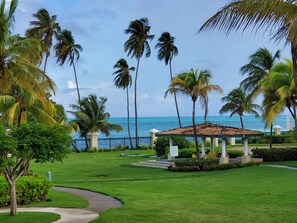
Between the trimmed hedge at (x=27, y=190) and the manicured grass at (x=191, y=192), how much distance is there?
9.30 feet

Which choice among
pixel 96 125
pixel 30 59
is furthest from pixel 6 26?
pixel 96 125

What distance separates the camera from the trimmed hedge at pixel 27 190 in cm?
1584

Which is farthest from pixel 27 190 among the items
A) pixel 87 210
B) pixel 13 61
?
pixel 13 61

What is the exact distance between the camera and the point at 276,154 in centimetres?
3262

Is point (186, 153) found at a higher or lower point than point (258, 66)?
lower

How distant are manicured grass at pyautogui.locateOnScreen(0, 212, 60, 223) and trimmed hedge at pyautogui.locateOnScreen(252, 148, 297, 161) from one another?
71.3 feet

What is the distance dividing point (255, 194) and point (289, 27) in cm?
1064

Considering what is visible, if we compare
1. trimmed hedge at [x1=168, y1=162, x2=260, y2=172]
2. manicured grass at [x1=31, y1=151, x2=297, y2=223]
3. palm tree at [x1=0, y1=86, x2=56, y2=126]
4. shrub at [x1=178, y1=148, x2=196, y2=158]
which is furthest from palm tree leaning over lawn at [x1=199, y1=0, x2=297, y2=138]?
shrub at [x1=178, y1=148, x2=196, y2=158]

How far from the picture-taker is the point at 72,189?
830 inches

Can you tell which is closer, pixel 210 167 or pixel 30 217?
pixel 30 217

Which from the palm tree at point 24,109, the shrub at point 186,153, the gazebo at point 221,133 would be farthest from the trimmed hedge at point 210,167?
the palm tree at point 24,109

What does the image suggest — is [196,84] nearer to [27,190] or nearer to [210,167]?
[210,167]

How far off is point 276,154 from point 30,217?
75.7 ft

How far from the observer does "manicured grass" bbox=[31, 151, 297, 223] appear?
13.1 m
